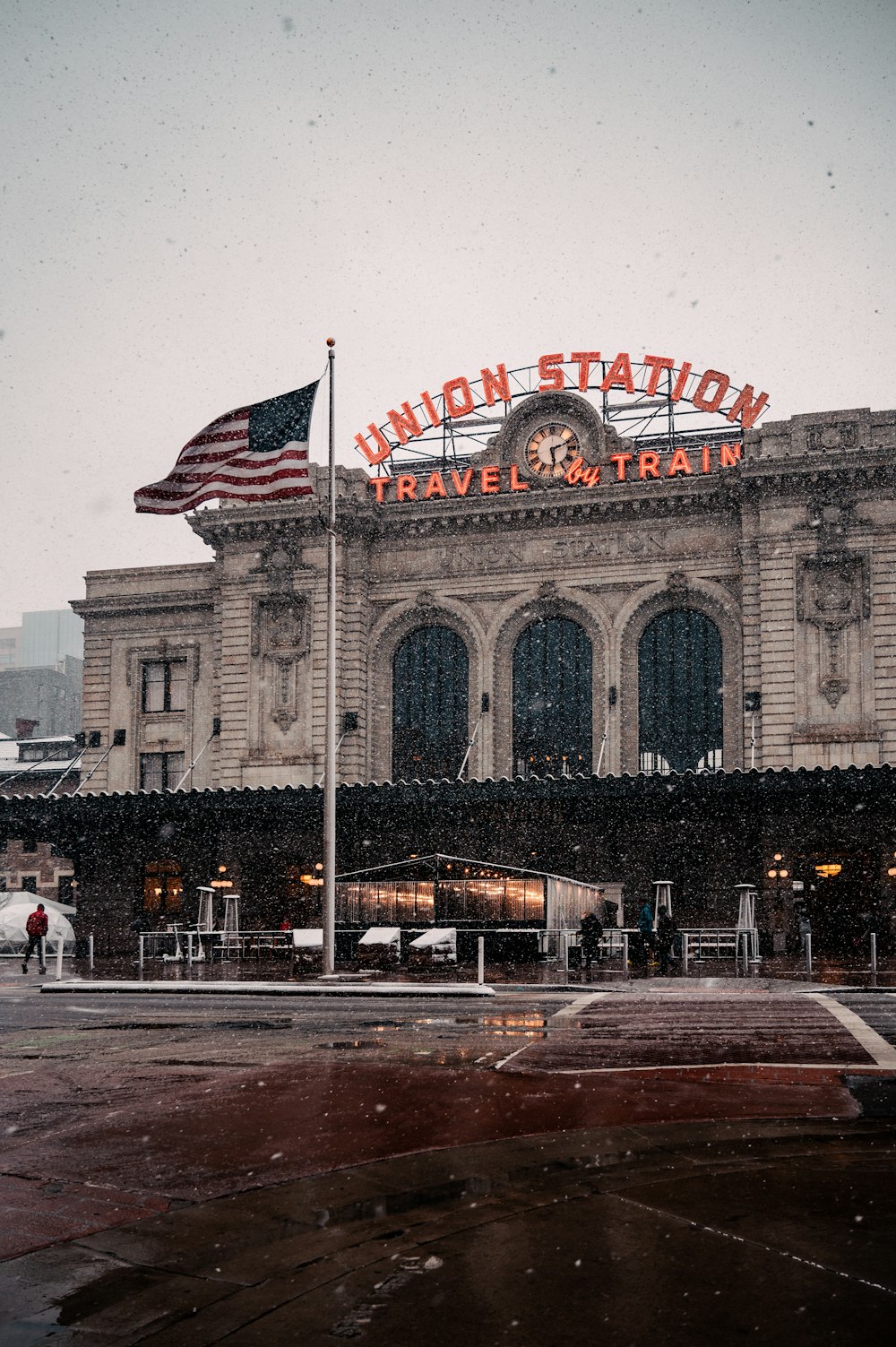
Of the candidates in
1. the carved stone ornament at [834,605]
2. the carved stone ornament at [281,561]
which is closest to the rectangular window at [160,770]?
the carved stone ornament at [281,561]

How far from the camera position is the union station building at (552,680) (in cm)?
4375

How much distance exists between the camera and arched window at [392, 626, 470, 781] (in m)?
50.9

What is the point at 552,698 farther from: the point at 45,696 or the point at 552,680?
the point at 45,696

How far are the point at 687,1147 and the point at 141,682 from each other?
50.1m

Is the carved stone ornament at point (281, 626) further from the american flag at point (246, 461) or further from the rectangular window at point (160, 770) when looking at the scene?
the american flag at point (246, 461)

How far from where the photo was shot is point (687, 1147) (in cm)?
858

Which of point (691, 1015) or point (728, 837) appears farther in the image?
point (728, 837)

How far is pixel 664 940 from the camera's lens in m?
31.5

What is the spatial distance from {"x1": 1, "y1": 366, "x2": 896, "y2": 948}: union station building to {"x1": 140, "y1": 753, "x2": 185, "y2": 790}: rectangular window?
11 cm

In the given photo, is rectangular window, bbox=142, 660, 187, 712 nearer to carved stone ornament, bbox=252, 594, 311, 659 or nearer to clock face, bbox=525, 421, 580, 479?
carved stone ornament, bbox=252, 594, 311, 659

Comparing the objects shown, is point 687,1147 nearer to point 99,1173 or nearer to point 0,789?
point 99,1173

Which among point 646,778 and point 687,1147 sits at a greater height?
point 646,778

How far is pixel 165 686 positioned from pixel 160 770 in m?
3.75

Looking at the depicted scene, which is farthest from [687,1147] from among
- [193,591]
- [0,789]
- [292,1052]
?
[0,789]
